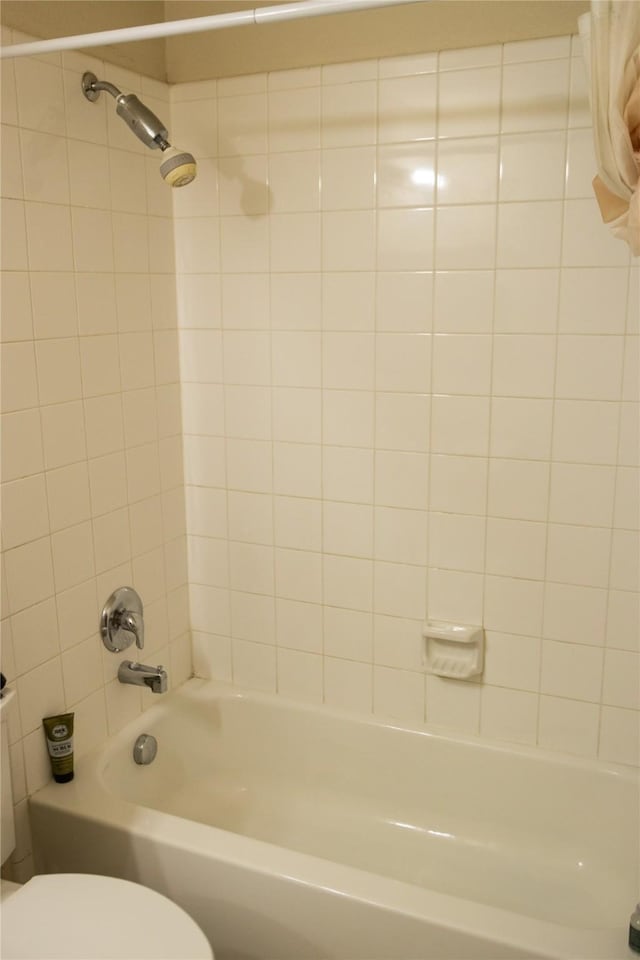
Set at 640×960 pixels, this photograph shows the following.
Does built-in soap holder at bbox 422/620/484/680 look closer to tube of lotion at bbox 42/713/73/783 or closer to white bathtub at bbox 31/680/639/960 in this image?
white bathtub at bbox 31/680/639/960

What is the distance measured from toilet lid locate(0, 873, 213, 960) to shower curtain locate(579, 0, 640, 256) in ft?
4.72

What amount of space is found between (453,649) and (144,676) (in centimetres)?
80

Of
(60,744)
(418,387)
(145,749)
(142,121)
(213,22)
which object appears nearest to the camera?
(213,22)

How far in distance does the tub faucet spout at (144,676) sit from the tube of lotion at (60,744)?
223 mm

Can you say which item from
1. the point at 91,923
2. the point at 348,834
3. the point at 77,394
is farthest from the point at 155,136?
the point at 348,834

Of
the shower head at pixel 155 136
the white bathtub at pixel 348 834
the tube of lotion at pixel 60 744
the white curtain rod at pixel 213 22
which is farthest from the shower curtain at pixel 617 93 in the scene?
the tube of lotion at pixel 60 744

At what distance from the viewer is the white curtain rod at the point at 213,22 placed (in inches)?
47.6

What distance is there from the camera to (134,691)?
2.14m

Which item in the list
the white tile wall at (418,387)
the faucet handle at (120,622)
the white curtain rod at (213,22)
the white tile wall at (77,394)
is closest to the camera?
the white curtain rod at (213,22)

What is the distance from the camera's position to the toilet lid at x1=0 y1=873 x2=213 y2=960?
1.33 meters

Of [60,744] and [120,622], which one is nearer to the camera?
[60,744]

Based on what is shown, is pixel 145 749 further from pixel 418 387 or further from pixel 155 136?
pixel 155 136

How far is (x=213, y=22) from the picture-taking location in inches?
52.0

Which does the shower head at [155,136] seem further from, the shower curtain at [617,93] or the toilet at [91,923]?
the toilet at [91,923]
